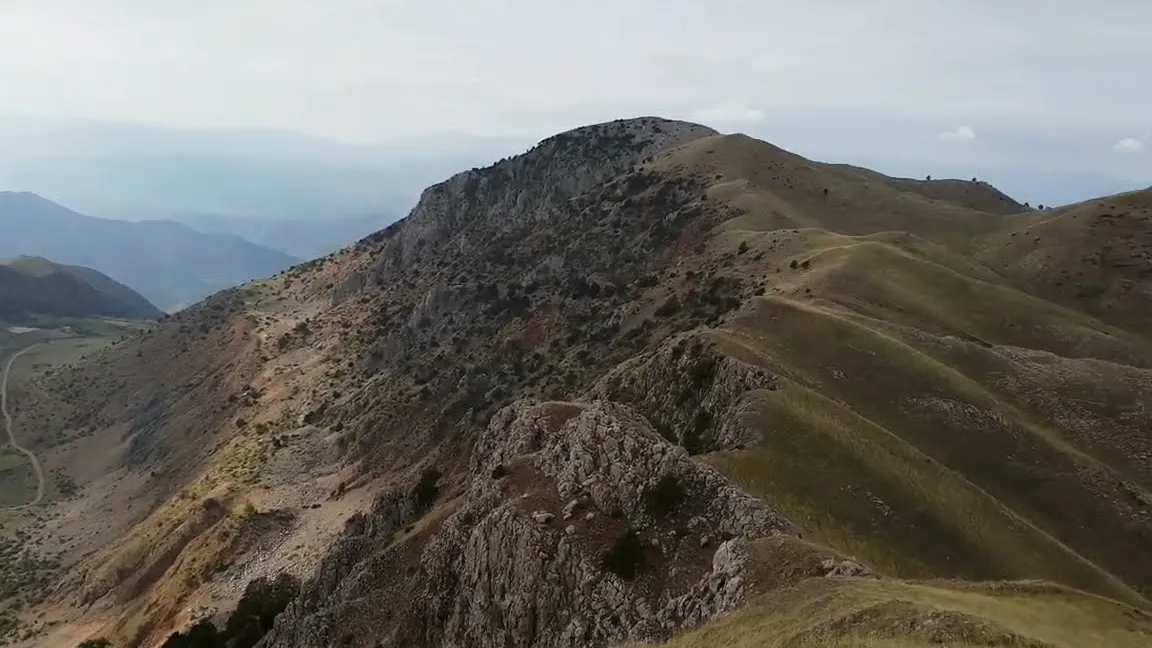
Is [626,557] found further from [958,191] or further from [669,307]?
[958,191]

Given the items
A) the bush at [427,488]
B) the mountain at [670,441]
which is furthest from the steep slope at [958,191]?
the bush at [427,488]

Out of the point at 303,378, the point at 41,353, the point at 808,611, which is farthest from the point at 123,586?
the point at 41,353

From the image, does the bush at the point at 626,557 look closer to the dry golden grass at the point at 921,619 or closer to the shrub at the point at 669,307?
the dry golden grass at the point at 921,619

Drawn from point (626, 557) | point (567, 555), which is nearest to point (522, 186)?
point (567, 555)

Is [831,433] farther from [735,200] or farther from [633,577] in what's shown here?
[735,200]

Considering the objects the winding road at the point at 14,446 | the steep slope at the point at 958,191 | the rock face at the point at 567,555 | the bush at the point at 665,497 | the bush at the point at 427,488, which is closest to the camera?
the rock face at the point at 567,555

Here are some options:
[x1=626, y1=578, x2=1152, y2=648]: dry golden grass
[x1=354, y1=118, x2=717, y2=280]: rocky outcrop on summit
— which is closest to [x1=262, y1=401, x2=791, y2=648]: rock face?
[x1=626, y1=578, x2=1152, y2=648]: dry golden grass
